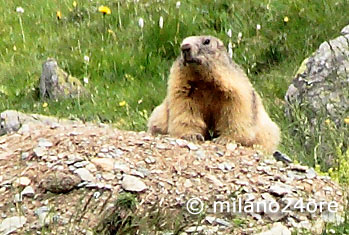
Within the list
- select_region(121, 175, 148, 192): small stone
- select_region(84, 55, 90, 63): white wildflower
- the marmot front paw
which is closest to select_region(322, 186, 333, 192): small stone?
select_region(121, 175, 148, 192): small stone

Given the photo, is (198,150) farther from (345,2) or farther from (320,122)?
(345,2)

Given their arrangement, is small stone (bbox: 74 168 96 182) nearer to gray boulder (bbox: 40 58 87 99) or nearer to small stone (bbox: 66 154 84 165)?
small stone (bbox: 66 154 84 165)

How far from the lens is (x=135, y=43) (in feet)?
31.9

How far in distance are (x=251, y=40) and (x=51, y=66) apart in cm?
218

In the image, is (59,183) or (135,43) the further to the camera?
(135,43)

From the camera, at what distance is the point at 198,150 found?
5.54 m

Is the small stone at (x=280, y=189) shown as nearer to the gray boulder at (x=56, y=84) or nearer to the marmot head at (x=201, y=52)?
the marmot head at (x=201, y=52)

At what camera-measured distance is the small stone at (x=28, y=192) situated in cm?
491

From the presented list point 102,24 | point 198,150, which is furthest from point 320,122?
point 102,24

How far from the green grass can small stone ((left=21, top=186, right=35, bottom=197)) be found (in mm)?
3315

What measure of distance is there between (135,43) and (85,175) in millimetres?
4822

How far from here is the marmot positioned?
6.34 metres

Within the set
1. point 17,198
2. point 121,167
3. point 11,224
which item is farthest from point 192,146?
point 11,224

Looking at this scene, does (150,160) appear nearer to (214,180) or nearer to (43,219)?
(214,180)
